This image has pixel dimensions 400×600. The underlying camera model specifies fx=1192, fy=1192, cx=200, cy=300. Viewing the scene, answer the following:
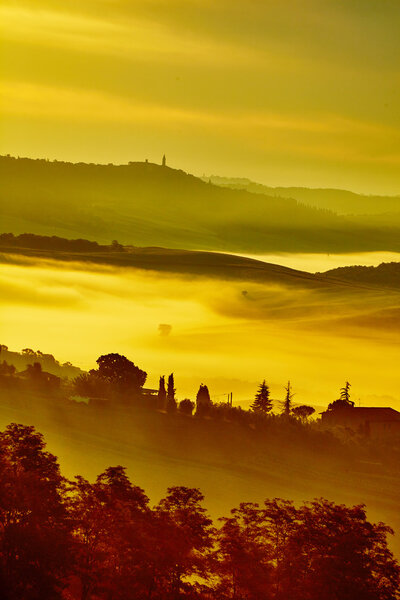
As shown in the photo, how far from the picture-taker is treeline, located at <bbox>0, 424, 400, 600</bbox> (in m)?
73.0

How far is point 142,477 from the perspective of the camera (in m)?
188

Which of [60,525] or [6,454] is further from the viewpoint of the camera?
[6,454]

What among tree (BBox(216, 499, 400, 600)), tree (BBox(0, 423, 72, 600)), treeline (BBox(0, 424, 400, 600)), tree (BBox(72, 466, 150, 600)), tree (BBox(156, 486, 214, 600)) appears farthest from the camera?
tree (BBox(156, 486, 214, 600))

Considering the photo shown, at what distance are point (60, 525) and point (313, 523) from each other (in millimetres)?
17662

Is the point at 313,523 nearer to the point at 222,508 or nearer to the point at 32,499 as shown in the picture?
the point at 32,499

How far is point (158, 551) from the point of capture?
256 ft

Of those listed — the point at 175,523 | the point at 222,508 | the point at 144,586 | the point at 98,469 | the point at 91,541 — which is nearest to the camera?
the point at 144,586

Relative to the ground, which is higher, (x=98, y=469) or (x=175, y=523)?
(x=175, y=523)

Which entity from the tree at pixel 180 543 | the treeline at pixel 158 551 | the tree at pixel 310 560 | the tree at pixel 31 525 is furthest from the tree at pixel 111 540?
the tree at pixel 310 560

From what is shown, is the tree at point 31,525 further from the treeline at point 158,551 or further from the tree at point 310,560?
the tree at point 310,560

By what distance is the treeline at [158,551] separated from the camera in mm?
73000

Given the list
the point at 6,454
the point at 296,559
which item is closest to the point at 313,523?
the point at 296,559

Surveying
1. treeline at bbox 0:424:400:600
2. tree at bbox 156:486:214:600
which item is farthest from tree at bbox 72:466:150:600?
tree at bbox 156:486:214:600

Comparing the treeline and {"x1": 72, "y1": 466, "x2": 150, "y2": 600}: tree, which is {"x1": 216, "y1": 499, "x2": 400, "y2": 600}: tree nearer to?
the treeline
